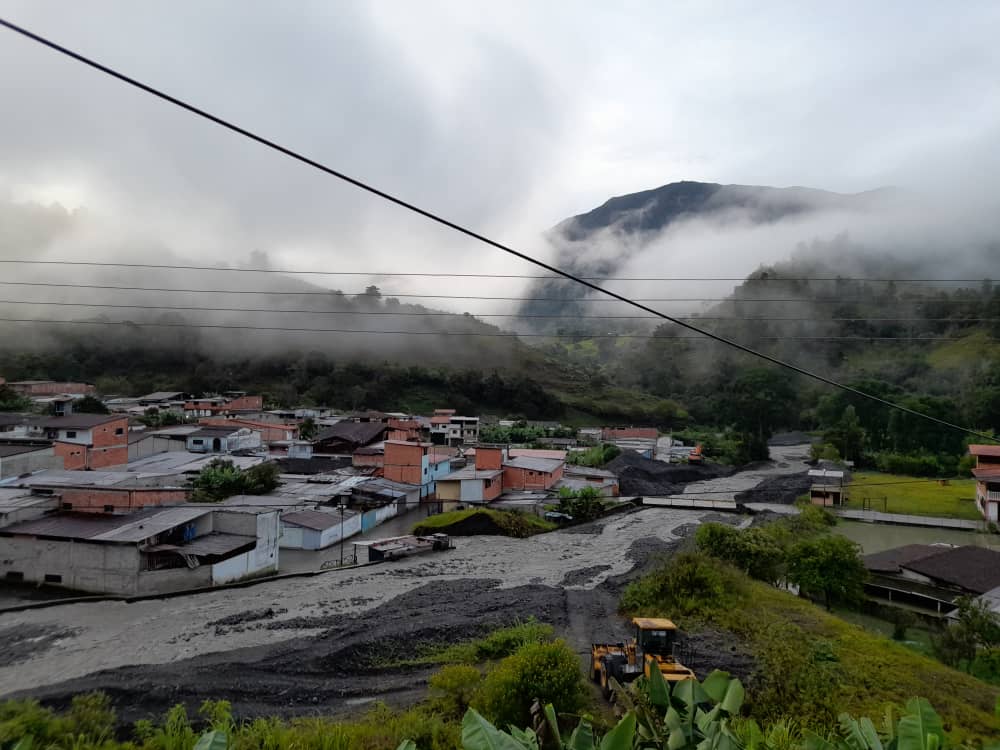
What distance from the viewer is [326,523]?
19719 mm

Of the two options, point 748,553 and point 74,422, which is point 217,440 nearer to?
point 74,422

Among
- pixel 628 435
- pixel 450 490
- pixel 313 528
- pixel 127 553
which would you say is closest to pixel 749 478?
pixel 628 435

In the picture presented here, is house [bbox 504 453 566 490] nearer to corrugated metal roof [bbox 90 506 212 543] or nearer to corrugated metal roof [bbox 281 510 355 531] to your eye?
corrugated metal roof [bbox 281 510 355 531]

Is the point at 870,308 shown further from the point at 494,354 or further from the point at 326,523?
the point at 326,523

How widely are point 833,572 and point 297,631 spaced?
515 inches

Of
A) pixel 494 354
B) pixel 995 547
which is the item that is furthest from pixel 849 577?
pixel 494 354

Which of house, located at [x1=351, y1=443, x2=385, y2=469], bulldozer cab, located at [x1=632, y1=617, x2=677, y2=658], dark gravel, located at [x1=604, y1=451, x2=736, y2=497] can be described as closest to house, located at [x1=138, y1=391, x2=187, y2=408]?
house, located at [x1=351, y1=443, x2=385, y2=469]

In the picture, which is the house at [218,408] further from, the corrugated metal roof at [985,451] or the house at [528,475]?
the corrugated metal roof at [985,451]

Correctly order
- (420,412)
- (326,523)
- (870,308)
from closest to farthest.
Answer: (326,523)
(420,412)
(870,308)

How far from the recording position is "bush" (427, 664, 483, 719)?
7.96 metres

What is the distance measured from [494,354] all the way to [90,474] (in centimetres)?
6523

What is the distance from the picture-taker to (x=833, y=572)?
14734 millimetres

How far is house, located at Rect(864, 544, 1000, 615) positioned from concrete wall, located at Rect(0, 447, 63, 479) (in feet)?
94.9

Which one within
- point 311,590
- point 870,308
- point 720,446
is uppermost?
point 870,308
